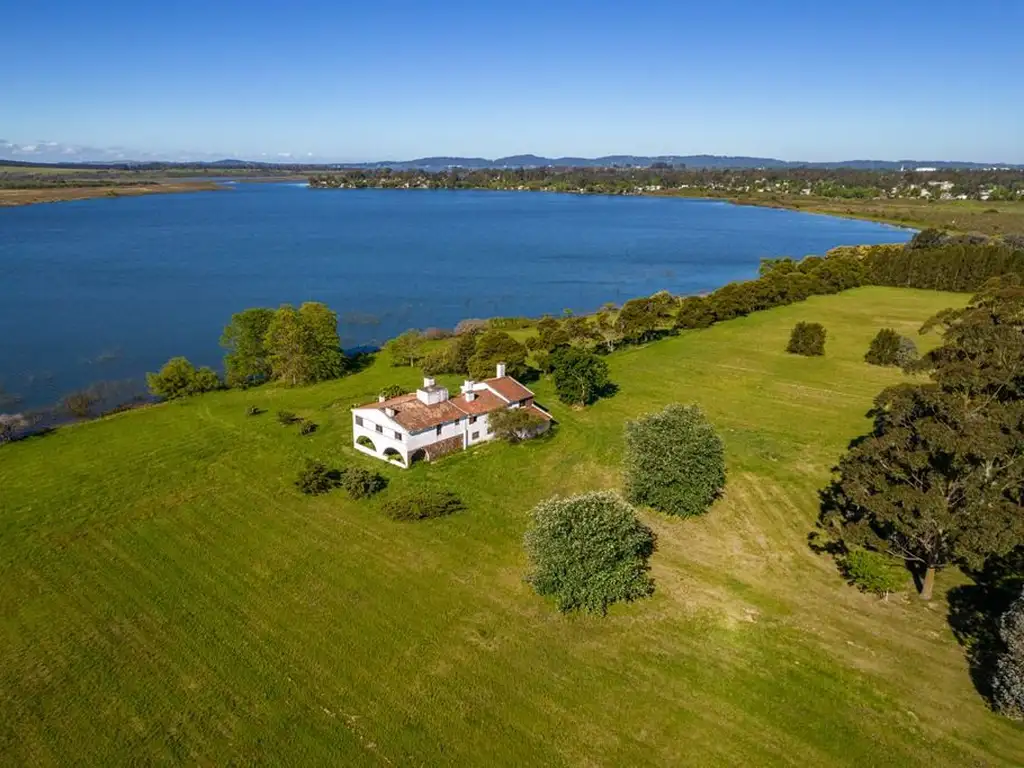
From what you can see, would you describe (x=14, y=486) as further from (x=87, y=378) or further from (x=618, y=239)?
(x=618, y=239)

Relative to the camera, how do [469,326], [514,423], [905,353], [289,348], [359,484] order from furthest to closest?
[469,326] < [905,353] < [289,348] < [514,423] < [359,484]

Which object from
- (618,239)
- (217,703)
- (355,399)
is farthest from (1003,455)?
(618,239)

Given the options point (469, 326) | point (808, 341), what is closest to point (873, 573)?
point (808, 341)

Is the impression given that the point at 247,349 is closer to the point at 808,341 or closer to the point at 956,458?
the point at 956,458

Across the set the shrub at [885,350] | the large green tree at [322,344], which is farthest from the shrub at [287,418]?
the shrub at [885,350]

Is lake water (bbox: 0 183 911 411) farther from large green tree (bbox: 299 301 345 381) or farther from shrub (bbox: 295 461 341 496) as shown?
shrub (bbox: 295 461 341 496)

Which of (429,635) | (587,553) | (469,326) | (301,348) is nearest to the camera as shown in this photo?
(429,635)

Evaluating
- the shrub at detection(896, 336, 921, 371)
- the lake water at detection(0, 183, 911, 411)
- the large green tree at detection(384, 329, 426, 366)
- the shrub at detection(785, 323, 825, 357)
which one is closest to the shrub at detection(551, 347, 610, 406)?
the large green tree at detection(384, 329, 426, 366)

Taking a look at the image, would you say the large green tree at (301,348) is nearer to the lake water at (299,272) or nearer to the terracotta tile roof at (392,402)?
the lake water at (299,272)
